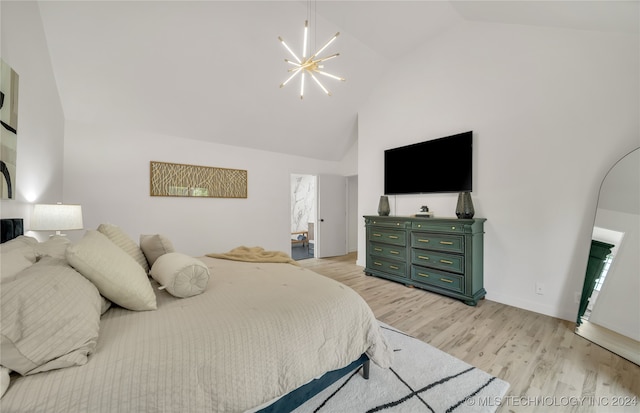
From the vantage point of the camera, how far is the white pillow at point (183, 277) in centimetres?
136

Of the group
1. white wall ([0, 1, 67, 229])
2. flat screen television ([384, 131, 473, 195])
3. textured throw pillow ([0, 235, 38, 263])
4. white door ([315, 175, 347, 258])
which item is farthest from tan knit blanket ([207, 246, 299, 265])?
white door ([315, 175, 347, 258])

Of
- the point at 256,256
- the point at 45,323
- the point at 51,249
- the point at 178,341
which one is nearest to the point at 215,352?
the point at 178,341

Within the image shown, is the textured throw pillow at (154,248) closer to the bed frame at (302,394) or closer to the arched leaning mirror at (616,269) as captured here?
the bed frame at (302,394)

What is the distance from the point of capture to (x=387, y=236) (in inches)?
147

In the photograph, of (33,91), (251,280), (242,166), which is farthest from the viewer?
(242,166)

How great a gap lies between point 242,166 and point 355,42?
113 inches

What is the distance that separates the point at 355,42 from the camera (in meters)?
3.73

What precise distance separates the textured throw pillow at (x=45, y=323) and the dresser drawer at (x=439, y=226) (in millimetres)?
3197

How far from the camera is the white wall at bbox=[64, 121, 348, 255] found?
3430 mm

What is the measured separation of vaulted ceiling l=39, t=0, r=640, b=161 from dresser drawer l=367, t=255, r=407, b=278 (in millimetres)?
2958

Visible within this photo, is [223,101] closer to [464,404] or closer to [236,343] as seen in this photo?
[236,343]

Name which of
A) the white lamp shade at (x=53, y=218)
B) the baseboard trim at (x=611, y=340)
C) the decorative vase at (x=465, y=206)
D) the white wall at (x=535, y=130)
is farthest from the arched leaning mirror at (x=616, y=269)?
the white lamp shade at (x=53, y=218)

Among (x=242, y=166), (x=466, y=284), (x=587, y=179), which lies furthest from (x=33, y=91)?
(x=587, y=179)

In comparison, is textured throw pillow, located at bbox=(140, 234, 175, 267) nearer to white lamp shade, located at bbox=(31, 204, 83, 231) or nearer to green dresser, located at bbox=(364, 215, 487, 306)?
white lamp shade, located at bbox=(31, 204, 83, 231)
